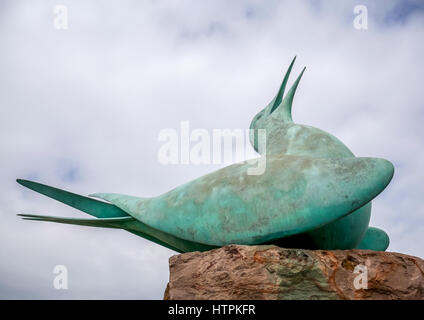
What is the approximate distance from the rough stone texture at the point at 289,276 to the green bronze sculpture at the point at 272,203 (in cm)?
23

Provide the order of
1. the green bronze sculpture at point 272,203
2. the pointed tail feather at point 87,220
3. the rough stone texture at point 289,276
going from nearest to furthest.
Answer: the rough stone texture at point 289,276
the green bronze sculpture at point 272,203
the pointed tail feather at point 87,220

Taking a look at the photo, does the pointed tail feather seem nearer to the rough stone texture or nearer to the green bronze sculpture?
the green bronze sculpture

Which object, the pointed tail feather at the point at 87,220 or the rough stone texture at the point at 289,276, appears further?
the pointed tail feather at the point at 87,220

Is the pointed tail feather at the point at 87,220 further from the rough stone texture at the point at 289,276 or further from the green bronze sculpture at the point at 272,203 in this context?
the rough stone texture at the point at 289,276

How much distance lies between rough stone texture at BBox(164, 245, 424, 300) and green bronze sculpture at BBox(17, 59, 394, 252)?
0.74 feet

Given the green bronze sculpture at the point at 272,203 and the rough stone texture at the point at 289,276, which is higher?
the green bronze sculpture at the point at 272,203

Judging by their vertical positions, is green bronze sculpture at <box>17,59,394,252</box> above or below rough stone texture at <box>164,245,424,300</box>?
above

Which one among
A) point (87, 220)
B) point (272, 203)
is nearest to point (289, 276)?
point (272, 203)

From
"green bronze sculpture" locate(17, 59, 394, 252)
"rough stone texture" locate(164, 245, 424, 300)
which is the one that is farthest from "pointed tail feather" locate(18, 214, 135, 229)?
"rough stone texture" locate(164, 245, 424, 300)

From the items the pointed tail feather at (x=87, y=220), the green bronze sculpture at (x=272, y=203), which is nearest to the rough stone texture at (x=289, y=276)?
the green bronze sculpture at (x=272, y=203)

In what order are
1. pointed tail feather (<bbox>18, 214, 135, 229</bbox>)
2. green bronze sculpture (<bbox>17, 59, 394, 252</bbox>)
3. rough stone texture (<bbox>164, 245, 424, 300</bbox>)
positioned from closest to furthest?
1. rough stone texture (<bbox>164, 245, 424, 300</bbox>)
2. green bronze sculpture (<bbox>17, 59, 394, 252</bbox>)
3. pointed tail feather (<bbox>18, 214, 135, 229</bbox>)

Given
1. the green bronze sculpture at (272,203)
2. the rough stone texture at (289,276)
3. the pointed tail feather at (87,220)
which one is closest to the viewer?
the rough stone texture at (289,276)

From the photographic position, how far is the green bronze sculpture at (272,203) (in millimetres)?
2984

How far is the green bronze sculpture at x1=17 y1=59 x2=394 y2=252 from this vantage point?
2.98m
